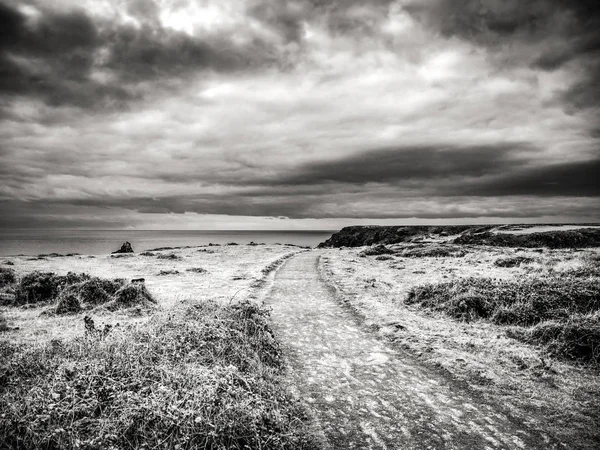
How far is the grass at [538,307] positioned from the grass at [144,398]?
7.92m

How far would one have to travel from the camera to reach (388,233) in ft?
325

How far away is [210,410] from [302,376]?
3484 mm

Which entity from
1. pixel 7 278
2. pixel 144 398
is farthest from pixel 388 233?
pixel 144 398

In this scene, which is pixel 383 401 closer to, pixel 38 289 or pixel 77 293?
pixel 77 293

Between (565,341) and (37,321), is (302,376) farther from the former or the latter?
(37,321)

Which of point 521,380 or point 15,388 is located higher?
point 15,388

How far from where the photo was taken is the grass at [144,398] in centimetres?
471

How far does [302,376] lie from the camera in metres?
8.20

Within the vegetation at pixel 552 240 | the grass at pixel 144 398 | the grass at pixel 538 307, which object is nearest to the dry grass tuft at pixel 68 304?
the grass at pixel 144 398

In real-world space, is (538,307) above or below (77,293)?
below

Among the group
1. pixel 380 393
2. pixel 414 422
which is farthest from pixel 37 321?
pixel 414 422

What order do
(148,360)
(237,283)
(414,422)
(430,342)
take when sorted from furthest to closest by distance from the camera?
(237,283) < (430,342) < (148,360) < (414,422)

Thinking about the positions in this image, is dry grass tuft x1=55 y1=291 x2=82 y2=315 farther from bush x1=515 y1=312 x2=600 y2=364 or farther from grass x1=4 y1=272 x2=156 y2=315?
bush x1=515 y1=312 x2=600 y2=364

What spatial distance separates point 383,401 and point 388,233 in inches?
3759
